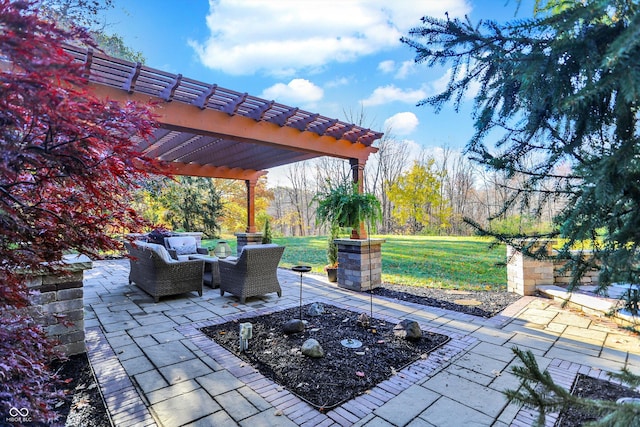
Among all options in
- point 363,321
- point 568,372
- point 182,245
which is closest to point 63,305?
point 363,321

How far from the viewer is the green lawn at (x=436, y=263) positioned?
608cm

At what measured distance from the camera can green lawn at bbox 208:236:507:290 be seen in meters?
6.08

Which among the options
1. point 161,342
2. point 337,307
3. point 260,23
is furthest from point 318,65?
point 161,342

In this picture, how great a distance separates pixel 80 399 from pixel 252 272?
242 cm

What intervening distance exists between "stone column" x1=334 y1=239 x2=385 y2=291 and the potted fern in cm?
30

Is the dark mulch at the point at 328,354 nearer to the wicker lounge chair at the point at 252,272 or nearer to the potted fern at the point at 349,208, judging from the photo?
the wicker lounge chair at the point at 252,272

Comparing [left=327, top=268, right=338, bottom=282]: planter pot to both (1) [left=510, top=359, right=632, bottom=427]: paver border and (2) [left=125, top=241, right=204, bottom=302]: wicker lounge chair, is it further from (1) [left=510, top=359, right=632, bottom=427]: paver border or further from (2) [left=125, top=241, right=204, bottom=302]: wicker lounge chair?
(1) [left=510, top=359, right=632, bottom=427]: paver border

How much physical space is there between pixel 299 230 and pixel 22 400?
20.3m

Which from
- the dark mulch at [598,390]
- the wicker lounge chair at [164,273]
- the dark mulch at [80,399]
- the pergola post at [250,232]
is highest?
the pergola post at [250,232]

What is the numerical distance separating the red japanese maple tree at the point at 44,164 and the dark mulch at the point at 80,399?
430 millimetres

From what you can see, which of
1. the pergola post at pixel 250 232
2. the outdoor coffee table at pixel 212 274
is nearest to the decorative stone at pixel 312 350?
the outdoor coffee table at pixel 212 274

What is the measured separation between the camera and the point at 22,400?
1325 millimetres

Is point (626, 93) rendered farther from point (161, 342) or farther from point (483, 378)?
point (161, 342)

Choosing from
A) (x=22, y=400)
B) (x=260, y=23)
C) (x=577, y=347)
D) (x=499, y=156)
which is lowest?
(x=577, y=347)
